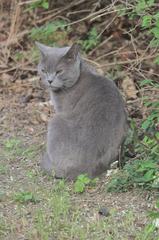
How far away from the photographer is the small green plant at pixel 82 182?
15.9 feet

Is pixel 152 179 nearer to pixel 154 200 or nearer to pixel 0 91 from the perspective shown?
pixel 154 200

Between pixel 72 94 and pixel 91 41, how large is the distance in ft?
5.70


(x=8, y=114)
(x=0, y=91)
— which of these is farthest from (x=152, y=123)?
(x=0, y=91)

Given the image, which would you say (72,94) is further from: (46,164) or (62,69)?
(46,164)

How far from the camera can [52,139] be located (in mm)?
5207

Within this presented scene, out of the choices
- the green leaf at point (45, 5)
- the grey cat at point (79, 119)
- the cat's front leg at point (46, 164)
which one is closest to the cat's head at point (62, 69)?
the grey cat at point (79, 119)

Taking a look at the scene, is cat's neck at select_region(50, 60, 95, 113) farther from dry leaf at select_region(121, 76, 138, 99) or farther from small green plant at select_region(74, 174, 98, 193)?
dry leaf at select_region(121, 76, 138, 99)

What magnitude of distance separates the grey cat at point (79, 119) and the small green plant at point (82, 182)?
7 cm

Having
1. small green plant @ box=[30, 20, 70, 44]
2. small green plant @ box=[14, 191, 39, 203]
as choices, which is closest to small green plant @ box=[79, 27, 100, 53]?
small green plant @ box=[30, 20, 70, 44]

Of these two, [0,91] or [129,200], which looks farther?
[0,91]

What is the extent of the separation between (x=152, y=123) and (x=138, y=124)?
93 cm

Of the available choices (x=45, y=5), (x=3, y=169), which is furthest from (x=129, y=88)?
(x=3, y=169)

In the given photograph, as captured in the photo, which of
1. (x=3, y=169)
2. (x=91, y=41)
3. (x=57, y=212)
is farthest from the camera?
(x=91, y=41)

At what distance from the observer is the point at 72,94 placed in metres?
5.40
